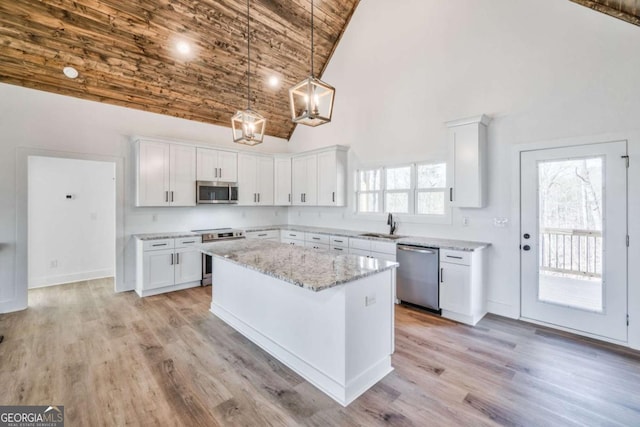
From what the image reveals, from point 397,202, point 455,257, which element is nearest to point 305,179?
point 397,202

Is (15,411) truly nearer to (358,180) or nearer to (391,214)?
(391,214)

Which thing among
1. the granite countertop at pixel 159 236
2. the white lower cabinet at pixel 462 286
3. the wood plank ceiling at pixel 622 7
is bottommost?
the white lower cabinet at pixel 462 286

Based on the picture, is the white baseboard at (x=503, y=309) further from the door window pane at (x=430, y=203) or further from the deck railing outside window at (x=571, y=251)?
the door window pane at (x=430, y=203)

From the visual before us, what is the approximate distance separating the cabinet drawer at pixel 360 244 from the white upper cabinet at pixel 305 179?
59.5 inches

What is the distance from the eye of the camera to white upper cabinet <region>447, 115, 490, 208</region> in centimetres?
361

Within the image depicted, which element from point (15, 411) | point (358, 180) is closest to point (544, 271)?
point (358, 180)

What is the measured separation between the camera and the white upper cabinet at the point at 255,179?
19.2 feet

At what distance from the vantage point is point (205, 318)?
3635mm

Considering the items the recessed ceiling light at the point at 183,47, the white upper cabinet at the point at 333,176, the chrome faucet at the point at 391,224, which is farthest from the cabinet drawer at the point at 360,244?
the recessed ceiling light at the point at 183,47

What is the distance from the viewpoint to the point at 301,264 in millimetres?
2482

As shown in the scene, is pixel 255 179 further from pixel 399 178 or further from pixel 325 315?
pixel 325 315

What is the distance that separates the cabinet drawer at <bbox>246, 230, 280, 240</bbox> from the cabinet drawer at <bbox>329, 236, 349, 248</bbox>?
5.32 feet

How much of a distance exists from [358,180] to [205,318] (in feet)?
11.5

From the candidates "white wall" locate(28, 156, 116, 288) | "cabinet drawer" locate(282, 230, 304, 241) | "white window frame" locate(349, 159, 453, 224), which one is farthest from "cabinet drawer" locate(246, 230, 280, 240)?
"white wall" locate(28, 156, 116, 288)
